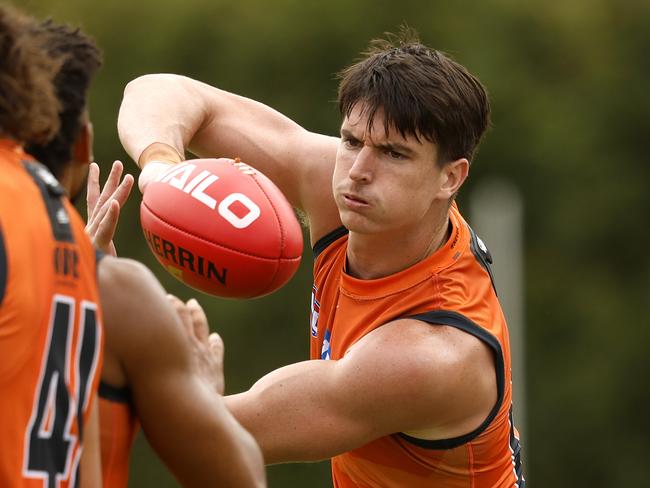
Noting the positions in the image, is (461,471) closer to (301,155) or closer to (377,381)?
(377,381)

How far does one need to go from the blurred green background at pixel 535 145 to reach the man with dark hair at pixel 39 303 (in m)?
7.89

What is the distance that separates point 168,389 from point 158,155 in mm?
1687

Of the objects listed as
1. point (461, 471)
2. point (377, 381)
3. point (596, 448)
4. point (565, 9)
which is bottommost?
point (596, 448)

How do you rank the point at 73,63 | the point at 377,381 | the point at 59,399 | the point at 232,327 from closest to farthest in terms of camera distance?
the point at 59,399, the point at 73,63, the point at 377,381, the point at 232,327

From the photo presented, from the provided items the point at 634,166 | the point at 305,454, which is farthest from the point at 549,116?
the point at 305,454

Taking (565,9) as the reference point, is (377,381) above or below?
below

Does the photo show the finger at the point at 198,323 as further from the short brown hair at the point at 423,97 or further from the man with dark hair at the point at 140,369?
the short brown hair at the point at 423,97

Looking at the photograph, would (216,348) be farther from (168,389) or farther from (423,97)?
(423,97)

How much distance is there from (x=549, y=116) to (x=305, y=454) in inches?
291

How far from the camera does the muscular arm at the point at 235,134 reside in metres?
4.65

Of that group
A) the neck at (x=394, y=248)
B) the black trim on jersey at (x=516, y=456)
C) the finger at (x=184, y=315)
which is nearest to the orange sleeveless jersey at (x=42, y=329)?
the finger at (x=184, y=315)

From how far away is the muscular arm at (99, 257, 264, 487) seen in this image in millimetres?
2689

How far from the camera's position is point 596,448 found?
10797 mm

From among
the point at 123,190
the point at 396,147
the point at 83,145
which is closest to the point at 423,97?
the point at 396,147
